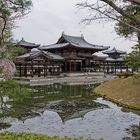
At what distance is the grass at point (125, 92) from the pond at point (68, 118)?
124 centimetres

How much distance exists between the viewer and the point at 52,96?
28.5 m

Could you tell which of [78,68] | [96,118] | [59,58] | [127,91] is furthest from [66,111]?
[78,68]

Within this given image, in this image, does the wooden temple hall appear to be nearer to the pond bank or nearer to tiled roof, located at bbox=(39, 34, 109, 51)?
tiled roof, located at bbox=(39, 34, 109, 51)

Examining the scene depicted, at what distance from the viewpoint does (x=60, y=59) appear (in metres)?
57.8

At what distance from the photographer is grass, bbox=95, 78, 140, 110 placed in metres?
22.6

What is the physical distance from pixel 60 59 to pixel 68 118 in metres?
40.4

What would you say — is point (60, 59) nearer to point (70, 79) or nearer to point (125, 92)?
point (70, 79)

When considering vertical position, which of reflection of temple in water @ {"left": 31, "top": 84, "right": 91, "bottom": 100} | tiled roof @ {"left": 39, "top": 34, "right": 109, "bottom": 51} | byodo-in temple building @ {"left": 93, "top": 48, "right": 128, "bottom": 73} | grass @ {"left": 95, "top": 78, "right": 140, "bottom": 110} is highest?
tiled roof @ {"left": 39, "top": 34, "right": 109, "bottom": 51}

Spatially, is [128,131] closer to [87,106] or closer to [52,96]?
[87,106]

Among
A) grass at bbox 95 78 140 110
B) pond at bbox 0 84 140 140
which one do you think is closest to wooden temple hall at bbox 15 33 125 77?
grass at bbox 95 78 140 110

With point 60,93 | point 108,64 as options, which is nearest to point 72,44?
point 108,64

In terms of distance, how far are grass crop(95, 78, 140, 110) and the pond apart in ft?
4.06

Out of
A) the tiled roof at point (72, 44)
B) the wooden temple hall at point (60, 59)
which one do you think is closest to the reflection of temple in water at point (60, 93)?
the wooden temple hall at point (60, 59)

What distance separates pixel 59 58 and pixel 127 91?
33118 millimetres
